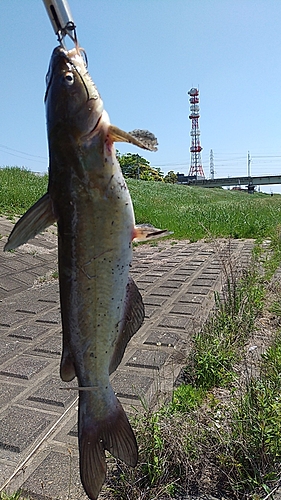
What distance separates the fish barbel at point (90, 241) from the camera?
1.09 m

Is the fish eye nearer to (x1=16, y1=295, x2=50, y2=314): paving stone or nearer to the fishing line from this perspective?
the fishing line

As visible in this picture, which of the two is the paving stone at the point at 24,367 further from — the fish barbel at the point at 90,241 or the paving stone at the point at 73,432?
the fish barbel at the point at 90,241

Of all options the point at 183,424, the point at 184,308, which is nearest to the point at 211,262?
the point at 184,308

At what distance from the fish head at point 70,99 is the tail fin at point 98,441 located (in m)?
0.78

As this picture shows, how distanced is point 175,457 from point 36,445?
963 mm

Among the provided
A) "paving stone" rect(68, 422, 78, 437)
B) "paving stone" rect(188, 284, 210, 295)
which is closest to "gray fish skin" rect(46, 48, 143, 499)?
"paving stone" rect(68, 422, 78, 437)

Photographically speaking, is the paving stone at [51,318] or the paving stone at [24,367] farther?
the paving stone at [51,318]

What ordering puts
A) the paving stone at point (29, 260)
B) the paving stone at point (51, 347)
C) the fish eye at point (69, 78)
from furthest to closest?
the paving stone at point (29, 260) < the paving stone at point (51, 347) < the fish eye at point (69, 78)

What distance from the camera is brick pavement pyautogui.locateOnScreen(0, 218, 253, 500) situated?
246 centimetres

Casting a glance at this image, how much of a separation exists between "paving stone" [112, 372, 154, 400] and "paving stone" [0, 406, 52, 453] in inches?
23.9

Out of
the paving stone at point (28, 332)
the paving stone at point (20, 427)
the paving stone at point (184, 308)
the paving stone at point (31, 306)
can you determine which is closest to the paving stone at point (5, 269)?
the paving stone at point (31, 306)

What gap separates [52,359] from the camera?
391 centimetres

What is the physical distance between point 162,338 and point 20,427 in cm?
185

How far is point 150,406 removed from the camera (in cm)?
299
